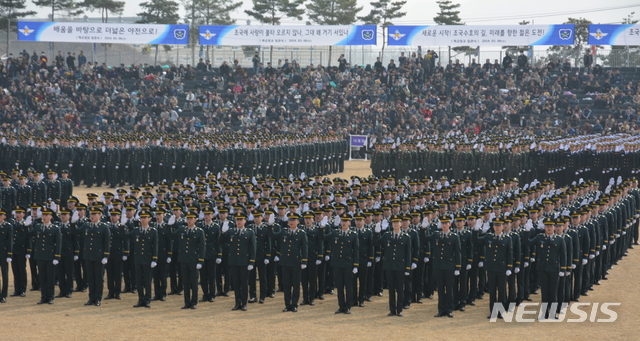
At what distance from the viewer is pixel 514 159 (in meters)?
27.5

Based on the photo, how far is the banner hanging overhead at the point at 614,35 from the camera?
42.2 metres

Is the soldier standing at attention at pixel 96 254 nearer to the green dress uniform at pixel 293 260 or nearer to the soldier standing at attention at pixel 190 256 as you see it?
the soldier standing at attention at pixel 190 256

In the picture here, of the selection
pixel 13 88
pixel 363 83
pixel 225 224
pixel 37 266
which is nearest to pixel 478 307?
pixel 225 224

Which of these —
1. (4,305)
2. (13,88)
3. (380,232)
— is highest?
(13,88)

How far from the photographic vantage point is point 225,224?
13070 millimetres

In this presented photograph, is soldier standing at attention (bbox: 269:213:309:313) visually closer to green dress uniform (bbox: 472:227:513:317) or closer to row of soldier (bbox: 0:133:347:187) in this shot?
green dress uniform (bbox: 472:227:513:317)

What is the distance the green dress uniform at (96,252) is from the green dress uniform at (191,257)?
3.86 feet

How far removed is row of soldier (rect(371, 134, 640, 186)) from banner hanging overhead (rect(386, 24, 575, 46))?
14.3 meters

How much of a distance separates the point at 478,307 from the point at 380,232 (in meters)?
1.96

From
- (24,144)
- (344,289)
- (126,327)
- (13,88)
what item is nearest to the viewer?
(126,327)

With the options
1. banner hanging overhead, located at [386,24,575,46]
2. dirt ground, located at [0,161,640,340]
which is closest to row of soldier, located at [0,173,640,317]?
dirt ground, located at [0,161,640,340]

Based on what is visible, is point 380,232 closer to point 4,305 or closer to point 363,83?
point 4,305

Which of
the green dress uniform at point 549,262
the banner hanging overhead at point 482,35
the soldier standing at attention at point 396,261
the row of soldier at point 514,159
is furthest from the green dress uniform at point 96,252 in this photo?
the banner hanging overhead at point 482,35

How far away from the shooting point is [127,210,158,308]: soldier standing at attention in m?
12.8
